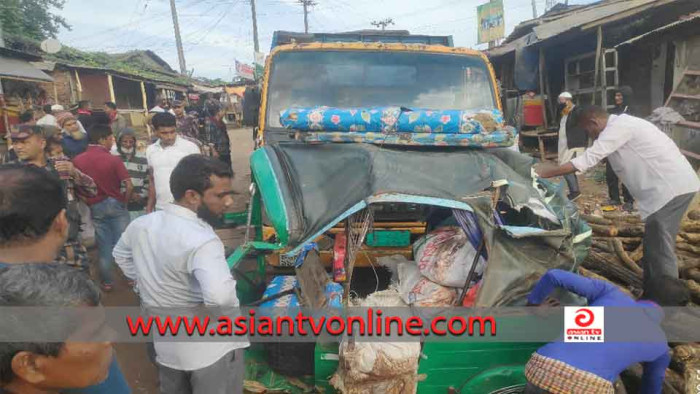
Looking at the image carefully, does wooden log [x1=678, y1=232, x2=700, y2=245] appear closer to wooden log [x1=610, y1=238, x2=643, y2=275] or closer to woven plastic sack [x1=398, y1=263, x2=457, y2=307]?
wooden log [x1=610, y1=238, x2=643, y2=275]

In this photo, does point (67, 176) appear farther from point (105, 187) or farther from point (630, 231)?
point (630, 231)

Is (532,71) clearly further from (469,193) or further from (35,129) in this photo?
(35,129)

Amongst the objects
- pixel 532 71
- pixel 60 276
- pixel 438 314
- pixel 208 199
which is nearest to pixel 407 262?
pixel 438 314

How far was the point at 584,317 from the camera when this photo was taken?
2.28 meters

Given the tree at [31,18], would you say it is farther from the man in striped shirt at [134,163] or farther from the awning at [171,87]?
the man in striped shirt at [134,163]

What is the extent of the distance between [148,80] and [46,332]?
21.9 meters

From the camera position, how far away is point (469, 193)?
253 cm

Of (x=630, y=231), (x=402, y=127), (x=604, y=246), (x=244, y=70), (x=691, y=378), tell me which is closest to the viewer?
(x=691, y=378)

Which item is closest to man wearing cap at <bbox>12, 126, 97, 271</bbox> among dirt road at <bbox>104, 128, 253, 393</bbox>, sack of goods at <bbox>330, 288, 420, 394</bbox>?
dirt road at <bbox>104, 128, 253, 393</bbox>

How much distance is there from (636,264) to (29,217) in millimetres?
4505

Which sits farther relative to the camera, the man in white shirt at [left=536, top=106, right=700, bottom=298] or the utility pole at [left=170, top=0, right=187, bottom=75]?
the utility pole at [left=170, top=0, right=187, bottom=75]

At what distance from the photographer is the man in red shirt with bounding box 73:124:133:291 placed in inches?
165

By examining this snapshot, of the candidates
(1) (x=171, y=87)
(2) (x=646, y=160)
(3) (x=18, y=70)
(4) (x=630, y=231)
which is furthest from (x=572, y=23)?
(1) (x=171, y=87)

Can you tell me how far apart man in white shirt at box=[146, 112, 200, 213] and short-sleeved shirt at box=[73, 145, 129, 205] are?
31 cm
